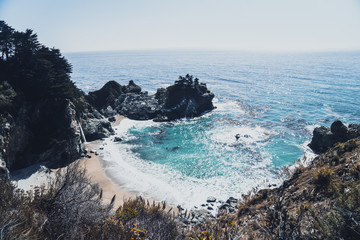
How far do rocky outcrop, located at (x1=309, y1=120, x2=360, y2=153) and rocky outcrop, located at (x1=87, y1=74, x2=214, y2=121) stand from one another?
89.3 feet

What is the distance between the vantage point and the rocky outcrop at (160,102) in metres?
50.7

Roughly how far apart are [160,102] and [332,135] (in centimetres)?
3979

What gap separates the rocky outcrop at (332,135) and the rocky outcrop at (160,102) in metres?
27.2

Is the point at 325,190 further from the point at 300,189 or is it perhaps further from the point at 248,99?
the point at 248,99

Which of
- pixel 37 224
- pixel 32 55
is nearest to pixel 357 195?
pixel 37 224

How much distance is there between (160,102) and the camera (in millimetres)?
56281

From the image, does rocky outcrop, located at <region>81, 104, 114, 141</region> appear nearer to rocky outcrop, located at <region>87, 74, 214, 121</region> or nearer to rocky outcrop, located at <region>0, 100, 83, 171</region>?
rocky outcrop, located at <region>0, 100, 83, 171</region>

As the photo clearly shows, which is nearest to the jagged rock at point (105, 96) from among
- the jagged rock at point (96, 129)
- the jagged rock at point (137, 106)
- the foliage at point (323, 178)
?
the jagged rock at point (137, 106)

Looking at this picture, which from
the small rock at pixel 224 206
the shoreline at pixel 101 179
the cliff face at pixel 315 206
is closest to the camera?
the cliff face at pixel 315 206

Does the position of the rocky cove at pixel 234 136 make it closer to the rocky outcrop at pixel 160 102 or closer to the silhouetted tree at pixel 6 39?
the rocky outcrop at pixel 160 102

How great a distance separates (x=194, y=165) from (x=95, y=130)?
20593mm

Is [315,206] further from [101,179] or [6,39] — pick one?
[6,39]

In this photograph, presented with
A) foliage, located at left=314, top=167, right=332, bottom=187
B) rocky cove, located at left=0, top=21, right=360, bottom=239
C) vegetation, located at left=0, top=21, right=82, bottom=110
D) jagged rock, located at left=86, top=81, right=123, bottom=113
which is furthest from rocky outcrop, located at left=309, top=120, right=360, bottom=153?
jagged rock, located at left=86, top=81, right=123, bottom=113

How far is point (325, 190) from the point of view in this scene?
1030 centimetres
